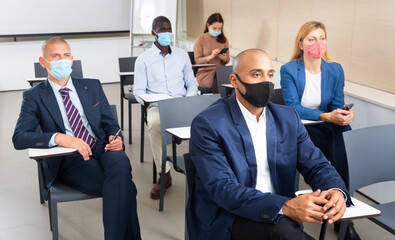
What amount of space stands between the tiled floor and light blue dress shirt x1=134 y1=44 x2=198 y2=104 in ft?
2.52

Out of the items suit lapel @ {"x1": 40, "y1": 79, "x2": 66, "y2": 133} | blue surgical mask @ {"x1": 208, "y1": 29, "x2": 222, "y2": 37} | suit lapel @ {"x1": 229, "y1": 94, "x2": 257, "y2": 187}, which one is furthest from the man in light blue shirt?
suit lapel @ {"x1": 229, "y1": 94, "x2": 257, "y2": 187}

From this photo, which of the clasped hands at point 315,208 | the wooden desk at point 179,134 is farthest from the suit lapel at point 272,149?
the wooden desk at point 179,134

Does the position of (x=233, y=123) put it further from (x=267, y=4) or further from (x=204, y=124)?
(x=267, y=4)

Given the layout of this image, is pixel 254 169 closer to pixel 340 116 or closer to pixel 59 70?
pixel 340 116

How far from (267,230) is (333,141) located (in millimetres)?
1606

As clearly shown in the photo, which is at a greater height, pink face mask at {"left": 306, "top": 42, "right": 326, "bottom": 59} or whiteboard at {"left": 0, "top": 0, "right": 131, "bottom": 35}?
whiteboard at {"left": 0, "top": 0, "right": 131, "bottom": 35}

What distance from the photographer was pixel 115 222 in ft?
8.48

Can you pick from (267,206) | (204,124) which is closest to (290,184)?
(267,206)

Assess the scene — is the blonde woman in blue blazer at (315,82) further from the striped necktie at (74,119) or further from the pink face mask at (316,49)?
the striped necktie at (74,119)

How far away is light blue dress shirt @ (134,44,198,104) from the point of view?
13.7 ft

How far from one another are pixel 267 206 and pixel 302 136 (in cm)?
50

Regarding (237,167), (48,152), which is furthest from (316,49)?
(48,152)

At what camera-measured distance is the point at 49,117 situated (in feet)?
9.29

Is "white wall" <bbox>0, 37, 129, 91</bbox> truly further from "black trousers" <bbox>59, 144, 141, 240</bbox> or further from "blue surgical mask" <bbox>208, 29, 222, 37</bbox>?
"black trousers" <bbox>59, 144, 141, 240</bbox>
